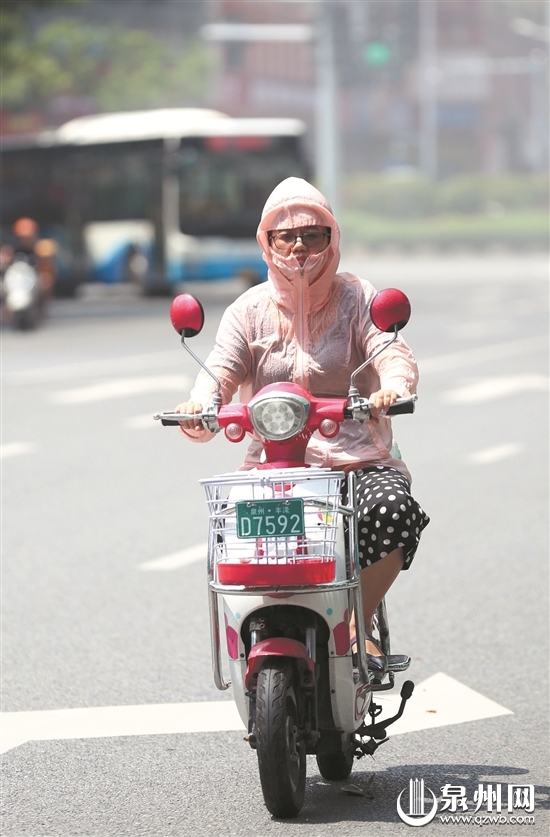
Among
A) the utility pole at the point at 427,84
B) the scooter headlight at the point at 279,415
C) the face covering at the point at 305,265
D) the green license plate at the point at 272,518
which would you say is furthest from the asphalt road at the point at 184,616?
the utility pole at the point at 427,84

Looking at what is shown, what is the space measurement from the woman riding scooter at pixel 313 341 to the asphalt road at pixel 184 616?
611 mm

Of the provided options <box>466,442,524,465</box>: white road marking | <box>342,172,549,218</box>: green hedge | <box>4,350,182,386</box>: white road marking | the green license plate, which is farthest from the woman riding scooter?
<box>342,172,549,218</box>: green hedge

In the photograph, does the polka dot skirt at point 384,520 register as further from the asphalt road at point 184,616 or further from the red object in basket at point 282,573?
the asphalt road at point 184,616

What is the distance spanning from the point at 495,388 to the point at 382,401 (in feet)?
42.2

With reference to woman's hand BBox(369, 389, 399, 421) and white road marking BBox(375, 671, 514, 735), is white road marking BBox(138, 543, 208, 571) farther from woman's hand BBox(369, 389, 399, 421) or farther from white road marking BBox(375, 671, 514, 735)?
woman's hand BBox(369, 389, 399, 421)

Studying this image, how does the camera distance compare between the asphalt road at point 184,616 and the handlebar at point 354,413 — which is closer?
the handlebar at point 354,413

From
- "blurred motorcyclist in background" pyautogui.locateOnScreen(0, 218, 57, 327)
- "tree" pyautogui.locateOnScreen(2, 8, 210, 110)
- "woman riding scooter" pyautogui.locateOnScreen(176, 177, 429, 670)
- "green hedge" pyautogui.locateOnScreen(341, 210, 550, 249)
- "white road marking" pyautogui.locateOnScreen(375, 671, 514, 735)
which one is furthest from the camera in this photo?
"green hedge" pyautogui.locateOnScreen(341, 210, 550, 249)

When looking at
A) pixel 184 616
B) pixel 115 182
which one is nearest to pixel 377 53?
pixel 115 182

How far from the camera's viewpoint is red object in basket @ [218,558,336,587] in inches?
166

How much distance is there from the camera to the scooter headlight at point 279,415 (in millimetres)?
4305

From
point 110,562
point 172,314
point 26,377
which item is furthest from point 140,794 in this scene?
point 26,377

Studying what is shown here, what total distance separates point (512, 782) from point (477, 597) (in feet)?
9.40

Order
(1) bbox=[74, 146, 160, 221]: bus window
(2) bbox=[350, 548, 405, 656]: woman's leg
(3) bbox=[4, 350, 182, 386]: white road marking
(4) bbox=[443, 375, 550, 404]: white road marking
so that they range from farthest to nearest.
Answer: (1) bbox=[74, 146, 160, 221]: bus window
(3) bbox=[4, 350, 182, 386]: white road marking
(4) bbox=[443, 375, 550, 404]: white road marking
(2) bbox=[350, 548, 405, 656]: woman's leg
